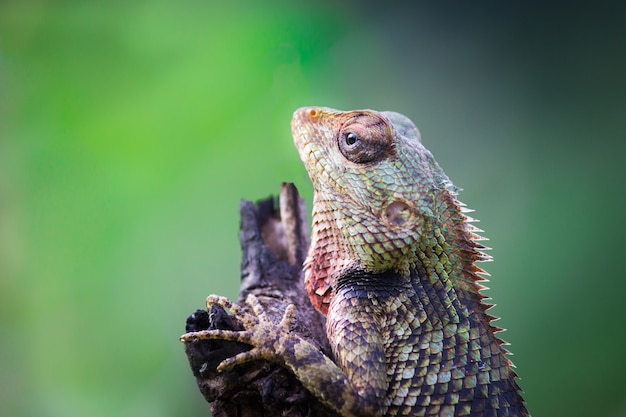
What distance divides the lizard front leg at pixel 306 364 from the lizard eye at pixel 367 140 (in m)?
1.10

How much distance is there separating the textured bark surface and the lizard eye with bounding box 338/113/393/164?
1077 mm

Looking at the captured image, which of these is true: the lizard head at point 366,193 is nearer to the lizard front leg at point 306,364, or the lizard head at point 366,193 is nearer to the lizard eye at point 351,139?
the lizard eye at point 351,139

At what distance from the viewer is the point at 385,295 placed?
9.07ft

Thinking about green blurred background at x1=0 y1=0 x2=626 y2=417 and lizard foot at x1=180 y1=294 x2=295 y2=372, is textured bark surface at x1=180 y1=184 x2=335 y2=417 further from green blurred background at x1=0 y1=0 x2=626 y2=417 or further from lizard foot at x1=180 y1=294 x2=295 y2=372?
green blurred background at x1=0 y1=0 x2=626 y2=417

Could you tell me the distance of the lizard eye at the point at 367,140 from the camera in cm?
287

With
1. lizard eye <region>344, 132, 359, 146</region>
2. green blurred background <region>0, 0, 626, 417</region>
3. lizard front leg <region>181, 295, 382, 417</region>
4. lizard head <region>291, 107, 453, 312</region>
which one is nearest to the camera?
lizard front leg <region>181, 295, 382, 417</region>

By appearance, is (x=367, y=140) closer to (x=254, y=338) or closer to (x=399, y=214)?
(x=399, y=214)

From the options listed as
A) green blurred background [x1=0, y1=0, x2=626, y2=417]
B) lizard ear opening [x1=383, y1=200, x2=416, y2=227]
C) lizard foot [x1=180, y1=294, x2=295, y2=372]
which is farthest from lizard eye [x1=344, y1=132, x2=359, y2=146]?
green blurred background [x1=0, y1=0, x2=626, y2=417]

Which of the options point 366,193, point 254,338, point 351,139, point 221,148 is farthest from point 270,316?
point 221,148

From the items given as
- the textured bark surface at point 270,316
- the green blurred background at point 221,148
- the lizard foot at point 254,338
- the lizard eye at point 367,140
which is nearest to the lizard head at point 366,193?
the lizard eye at point 367,140

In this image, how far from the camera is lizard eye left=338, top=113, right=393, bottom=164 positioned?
287 cm

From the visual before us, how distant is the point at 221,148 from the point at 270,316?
2.57m

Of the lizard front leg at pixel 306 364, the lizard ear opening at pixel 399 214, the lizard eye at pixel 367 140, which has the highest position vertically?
the lizard eye at pixel 367 140

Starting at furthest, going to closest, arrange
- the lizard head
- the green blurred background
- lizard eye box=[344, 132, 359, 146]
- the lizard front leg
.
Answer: the green blurred background, lizard eye box=[344, 132, 359, 146], the lizard head, the lizard front leg
